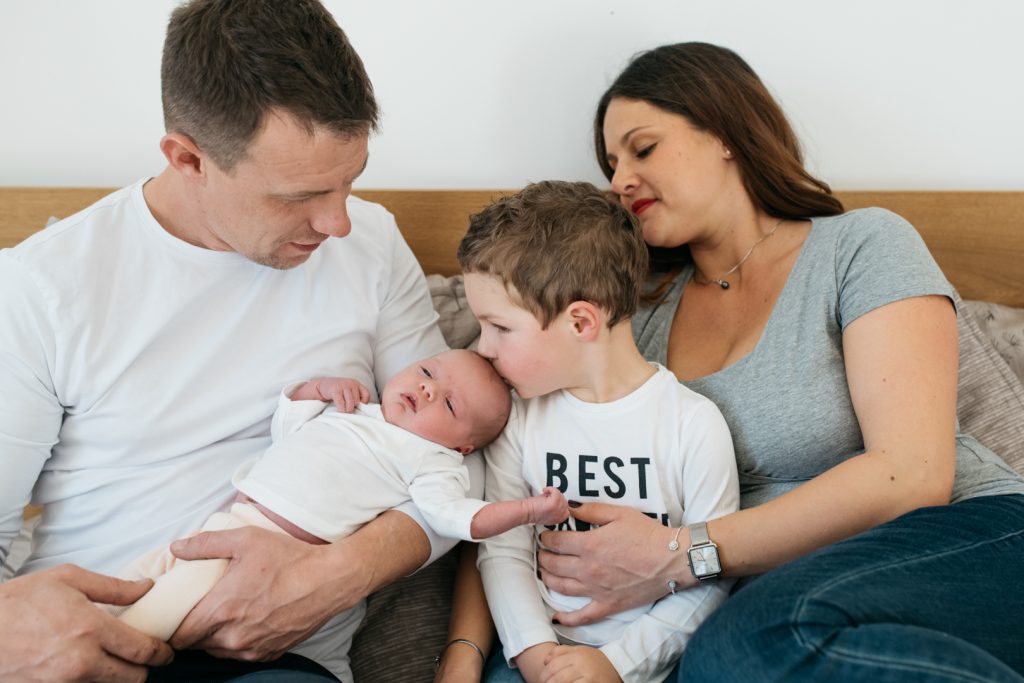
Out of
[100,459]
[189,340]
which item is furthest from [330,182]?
[100,459]

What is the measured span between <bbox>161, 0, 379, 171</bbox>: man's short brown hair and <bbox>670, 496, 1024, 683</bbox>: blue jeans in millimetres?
941

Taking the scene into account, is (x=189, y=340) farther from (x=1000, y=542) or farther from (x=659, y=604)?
(x=1000, y=542)

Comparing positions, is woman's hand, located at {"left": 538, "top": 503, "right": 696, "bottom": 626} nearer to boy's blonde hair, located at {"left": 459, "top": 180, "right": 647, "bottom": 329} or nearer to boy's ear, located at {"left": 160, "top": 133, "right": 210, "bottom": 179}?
boy's blonde hair, located at {"left": 459, "top": 180, "right": 647, "bottom": 329}

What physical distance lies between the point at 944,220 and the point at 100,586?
193 cm

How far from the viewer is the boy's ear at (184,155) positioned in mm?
1357

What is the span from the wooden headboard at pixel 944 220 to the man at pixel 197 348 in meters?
0.46

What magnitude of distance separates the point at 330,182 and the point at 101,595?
27.6 inches

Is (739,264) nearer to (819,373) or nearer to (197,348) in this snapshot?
(819,373)

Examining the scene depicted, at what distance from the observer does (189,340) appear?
59.7 inches

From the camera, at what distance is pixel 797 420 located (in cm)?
153

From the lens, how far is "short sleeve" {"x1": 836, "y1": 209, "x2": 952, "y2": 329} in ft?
4.91

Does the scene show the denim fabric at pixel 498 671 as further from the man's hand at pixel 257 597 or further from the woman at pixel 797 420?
the man's hand at pixel 257 597

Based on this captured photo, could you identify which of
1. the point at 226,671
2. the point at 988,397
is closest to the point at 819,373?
the point at 988,397

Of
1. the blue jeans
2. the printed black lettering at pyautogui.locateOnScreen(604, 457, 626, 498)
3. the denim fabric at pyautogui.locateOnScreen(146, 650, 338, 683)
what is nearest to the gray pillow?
the blue jeans
